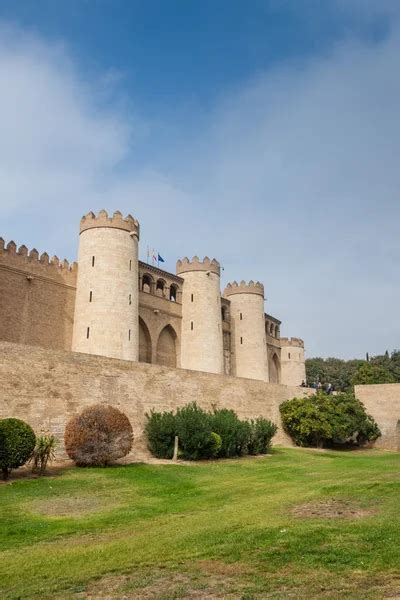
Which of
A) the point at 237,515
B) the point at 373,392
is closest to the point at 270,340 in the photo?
the point at 373,392

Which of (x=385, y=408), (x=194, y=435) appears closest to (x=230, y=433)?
(x=194, y=435)

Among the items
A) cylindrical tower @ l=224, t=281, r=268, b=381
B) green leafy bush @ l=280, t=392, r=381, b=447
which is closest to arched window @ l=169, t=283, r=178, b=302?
cylindrical tower @ l=224, t=281, r=268, b=381

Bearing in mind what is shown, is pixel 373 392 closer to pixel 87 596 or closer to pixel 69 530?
pixel 69 530

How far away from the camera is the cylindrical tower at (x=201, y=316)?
1358 inches

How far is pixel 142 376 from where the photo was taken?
64.3 feet

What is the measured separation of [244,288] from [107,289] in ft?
53.3

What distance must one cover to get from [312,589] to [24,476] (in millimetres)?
9691

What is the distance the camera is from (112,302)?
1051 inches

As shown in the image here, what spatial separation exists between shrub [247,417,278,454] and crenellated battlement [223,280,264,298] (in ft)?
66.7

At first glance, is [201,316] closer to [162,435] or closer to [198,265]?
[198,265]

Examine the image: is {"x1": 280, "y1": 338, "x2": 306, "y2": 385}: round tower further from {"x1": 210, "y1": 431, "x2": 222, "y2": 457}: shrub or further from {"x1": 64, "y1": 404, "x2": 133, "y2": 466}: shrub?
{"x1": 64, "y1": 404, "x2": 133, "y2": 466}: shrub

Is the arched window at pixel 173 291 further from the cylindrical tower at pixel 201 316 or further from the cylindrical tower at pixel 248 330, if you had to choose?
the cylindrical tower at pixel 248 330

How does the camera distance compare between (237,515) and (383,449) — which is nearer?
(237,515)

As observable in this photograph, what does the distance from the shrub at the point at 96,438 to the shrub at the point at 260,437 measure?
676cm
